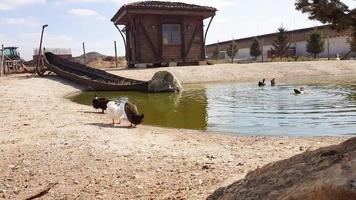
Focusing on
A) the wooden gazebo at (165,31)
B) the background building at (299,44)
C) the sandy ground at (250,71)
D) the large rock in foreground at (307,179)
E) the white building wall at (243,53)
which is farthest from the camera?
the white building wall at (243,53)

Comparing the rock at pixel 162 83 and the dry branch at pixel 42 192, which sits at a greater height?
the rock at pixel 162 83

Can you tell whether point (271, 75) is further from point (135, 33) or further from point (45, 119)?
point (45, 119)

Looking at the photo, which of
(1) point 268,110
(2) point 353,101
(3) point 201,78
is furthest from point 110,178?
(3) point 201,78

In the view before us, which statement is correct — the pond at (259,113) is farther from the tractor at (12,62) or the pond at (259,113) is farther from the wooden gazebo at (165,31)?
the tractor at (12,62)

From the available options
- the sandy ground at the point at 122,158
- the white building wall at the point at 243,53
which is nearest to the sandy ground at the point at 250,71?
the sandy ground at the point at 122,158

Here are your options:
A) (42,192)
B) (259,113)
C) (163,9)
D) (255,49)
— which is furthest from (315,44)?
(42,192)

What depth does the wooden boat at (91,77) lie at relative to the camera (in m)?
27.7

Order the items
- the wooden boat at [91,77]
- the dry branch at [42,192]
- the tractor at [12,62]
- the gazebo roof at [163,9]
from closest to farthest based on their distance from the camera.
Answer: the dry branch at [42,192], the wooden boat at [91,77], the gazebo roof at [163,9], the tractor at [12,62]

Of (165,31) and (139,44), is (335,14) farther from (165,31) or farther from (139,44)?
(165,31)

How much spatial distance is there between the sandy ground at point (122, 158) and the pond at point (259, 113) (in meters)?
1.62

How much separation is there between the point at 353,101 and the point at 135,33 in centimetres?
2543

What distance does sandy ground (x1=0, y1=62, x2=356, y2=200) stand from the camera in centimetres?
676

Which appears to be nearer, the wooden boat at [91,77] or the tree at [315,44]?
the wooden boat at [91,77]

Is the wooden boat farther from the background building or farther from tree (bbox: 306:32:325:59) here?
tree (bbox: 306:32:325:59)
